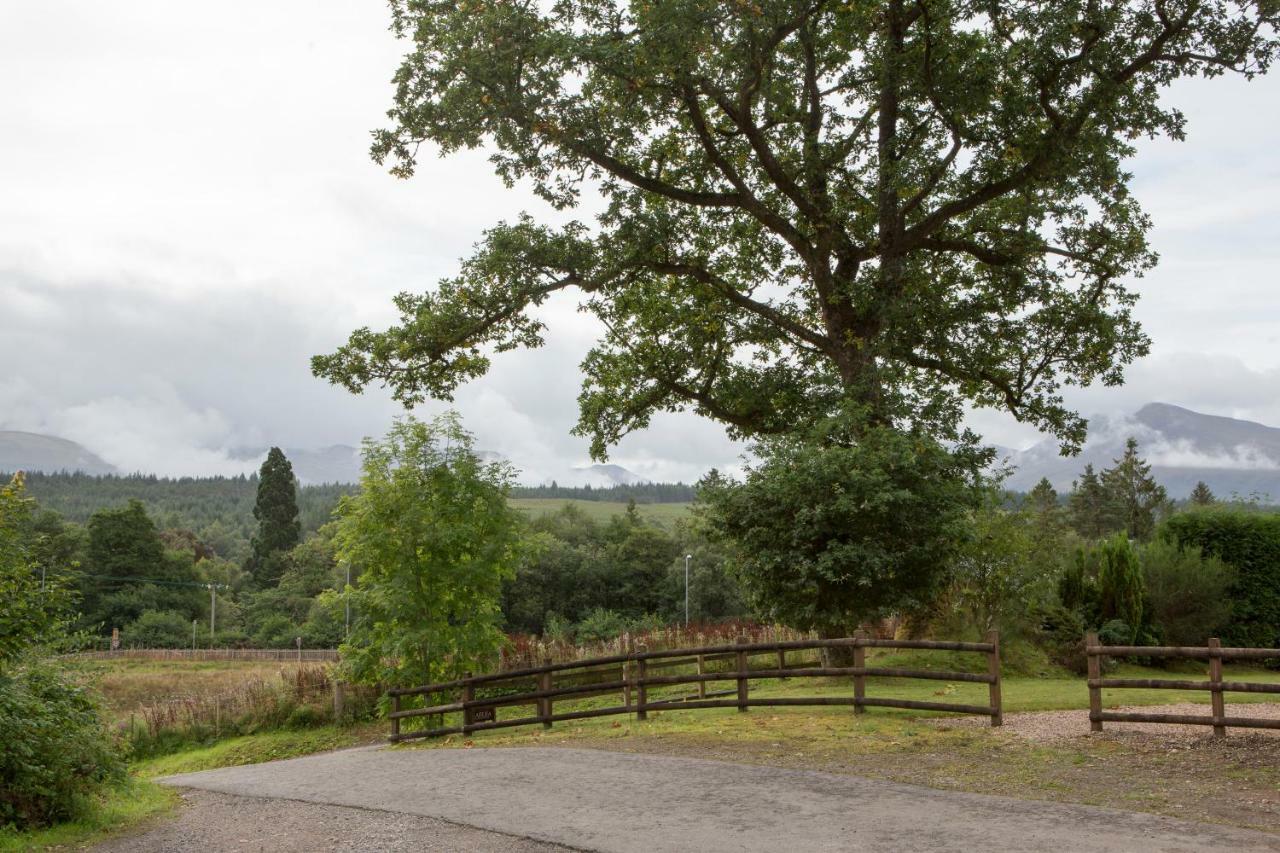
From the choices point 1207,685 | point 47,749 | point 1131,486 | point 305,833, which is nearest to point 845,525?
point 1207,685

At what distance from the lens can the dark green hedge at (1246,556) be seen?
28234mm

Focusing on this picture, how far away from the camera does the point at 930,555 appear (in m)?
19.0

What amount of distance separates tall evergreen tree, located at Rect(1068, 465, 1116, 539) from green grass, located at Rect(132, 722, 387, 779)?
65.1m

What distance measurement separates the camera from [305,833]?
33.6 ft

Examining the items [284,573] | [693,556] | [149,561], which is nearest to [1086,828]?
[693,556]

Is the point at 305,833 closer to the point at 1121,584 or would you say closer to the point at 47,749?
the point at 47,749

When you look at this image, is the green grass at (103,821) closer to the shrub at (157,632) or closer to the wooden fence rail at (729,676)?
the wooden fence rail at (729,676)

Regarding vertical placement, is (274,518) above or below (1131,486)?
below

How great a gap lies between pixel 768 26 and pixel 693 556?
4979cm

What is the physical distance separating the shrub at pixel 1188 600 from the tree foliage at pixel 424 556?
1734 centimetres

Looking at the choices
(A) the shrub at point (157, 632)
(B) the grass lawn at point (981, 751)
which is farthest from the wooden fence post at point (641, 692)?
(A) the shrub at point (157, 632)

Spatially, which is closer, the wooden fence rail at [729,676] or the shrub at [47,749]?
the shrub at [47,749]

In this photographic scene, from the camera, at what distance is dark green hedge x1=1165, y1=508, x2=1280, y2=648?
28.2m

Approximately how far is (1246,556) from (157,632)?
229 feet
